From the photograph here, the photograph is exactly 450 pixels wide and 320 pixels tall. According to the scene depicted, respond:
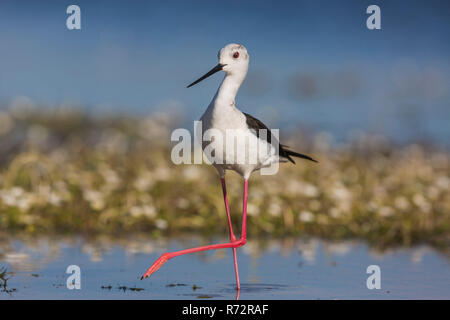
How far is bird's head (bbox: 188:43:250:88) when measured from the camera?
6273 mm

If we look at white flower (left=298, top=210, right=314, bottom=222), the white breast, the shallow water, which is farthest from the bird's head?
white flower (left=298, top=210, right=314, bottom=222)

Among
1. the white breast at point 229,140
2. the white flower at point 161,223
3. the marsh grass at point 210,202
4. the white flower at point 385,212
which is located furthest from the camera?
the marsh grass at point 210,202

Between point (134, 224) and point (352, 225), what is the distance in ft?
8.48

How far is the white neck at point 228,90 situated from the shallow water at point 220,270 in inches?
56.6

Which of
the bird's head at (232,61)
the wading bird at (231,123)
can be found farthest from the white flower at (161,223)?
the bird's head at (232,61)

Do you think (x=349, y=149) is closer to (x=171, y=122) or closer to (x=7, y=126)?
(x=171, y=122)

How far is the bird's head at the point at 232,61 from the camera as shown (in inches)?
247

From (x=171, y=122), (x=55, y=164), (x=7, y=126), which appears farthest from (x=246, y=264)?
(x=171, y=122)

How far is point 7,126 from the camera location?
48.2ft

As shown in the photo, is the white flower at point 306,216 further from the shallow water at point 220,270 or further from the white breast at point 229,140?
the white breast at point 229,140

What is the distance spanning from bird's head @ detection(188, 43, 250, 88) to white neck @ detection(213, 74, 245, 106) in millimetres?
37

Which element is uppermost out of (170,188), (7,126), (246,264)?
(7,126)

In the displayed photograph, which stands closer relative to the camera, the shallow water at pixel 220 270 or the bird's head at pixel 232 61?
the shallow water at pixel 220 270

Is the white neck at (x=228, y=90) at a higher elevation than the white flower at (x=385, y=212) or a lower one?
higher
